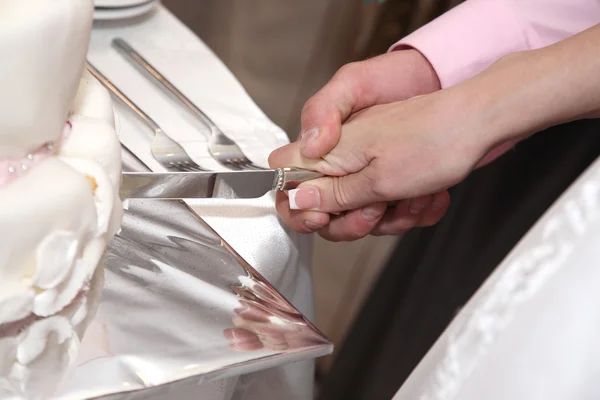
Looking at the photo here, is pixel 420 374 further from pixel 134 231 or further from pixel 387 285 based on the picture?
pixel 387 285

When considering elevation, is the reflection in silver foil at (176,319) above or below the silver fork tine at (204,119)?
below

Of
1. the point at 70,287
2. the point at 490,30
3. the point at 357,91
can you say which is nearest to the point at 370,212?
the point at 357,91

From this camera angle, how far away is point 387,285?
3.61 ft

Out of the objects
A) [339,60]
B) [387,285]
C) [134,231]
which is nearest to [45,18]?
[134,231]

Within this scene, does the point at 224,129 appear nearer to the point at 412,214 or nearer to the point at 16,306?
the point at 412,214

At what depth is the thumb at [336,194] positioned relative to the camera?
2.08 ft

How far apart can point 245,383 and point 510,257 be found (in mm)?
383

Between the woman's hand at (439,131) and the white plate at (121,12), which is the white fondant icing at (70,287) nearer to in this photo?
the woman's hand at (439,131)

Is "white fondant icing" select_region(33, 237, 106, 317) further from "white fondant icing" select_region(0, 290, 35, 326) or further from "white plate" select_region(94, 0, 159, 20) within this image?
"white plate" select_region(94, 0, 159, 20)

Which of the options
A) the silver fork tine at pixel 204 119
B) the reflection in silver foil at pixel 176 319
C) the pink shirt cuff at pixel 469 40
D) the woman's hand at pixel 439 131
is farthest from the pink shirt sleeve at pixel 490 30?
the reflection in silver foil at pixel 176 319

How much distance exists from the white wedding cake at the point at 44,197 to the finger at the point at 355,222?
300 millimetres

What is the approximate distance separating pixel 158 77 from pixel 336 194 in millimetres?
257

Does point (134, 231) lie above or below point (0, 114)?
below

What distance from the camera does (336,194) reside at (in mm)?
657
